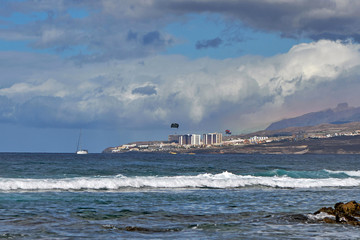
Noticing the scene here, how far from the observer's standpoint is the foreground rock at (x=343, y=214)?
19938mm

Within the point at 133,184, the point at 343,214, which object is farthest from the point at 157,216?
the point at 133,184

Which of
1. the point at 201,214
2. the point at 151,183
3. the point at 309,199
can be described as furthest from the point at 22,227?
the point at 151,183

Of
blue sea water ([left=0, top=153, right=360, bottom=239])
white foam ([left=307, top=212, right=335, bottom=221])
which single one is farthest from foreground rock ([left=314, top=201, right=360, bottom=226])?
blue sea water ([left=0, top=153, right=360, bottom=239])

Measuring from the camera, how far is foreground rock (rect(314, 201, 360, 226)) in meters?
19.9

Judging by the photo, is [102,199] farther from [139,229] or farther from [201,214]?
[139,229]

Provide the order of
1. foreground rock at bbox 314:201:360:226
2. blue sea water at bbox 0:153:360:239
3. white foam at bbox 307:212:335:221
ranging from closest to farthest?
blue sea water at bbox 0:153:360:239
foreground rock at bbox 314:201:360:226
white foam at bbox 307:212:335:221

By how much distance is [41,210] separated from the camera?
22.8 metres

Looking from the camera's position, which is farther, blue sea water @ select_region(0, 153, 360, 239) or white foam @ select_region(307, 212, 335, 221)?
white foam @ select_region(307, 212, 335, 221)

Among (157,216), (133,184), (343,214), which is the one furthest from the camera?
(133,184)

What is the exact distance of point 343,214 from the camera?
20547mm

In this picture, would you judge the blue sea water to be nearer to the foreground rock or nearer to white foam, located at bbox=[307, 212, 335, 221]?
white foam, located at bbox=[307, 212, 335, 221]

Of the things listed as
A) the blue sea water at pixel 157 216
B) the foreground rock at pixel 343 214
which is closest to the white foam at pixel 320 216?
the foreground rock at pixel 343 214

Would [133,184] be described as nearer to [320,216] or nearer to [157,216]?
[157,216]

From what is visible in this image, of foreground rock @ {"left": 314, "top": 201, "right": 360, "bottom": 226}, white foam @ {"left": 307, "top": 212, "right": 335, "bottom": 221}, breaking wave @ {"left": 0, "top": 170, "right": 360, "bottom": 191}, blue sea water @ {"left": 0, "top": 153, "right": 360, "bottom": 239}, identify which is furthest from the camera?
breaking wave @ {"left": 0, "top": 170, "right": 360, "bottom": 191}
